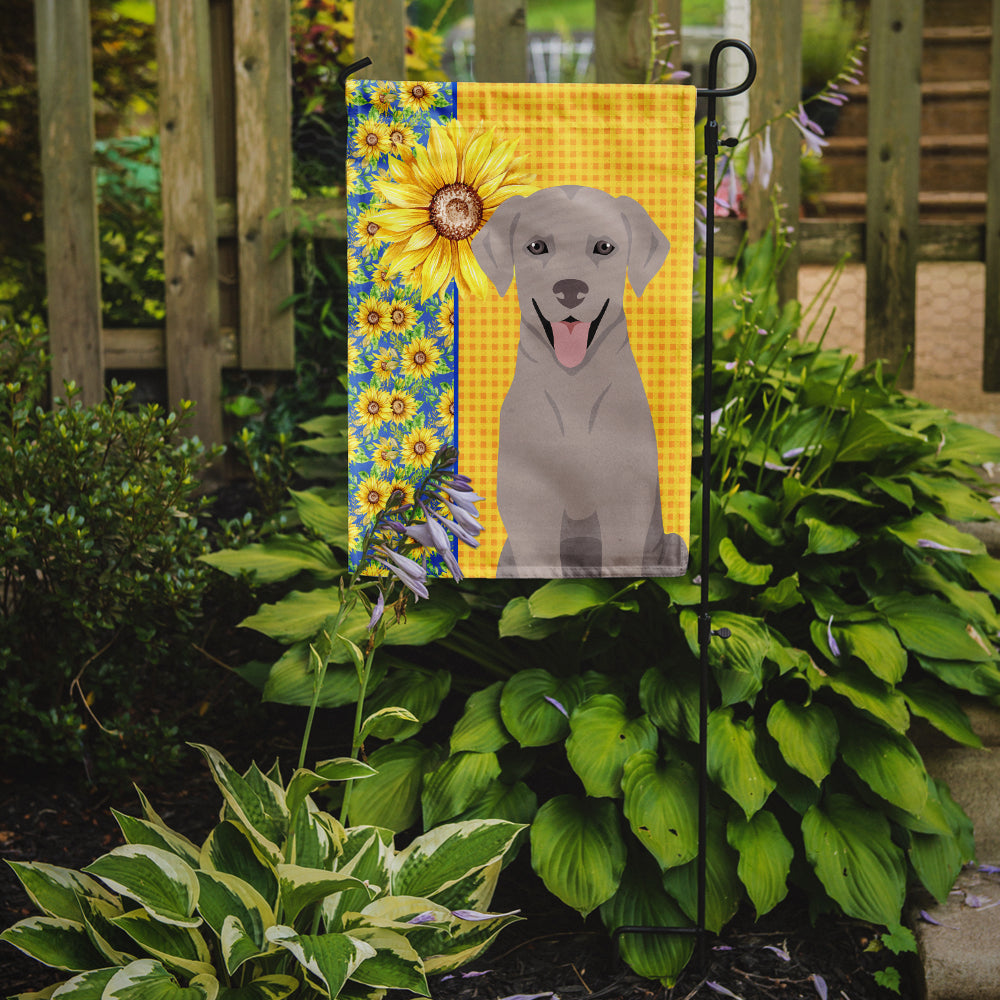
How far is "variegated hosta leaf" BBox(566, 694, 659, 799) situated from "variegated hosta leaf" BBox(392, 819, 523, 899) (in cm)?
19

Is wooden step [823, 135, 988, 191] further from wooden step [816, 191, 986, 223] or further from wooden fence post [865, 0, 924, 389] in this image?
wooden fence post [865, 0, 924, 389]

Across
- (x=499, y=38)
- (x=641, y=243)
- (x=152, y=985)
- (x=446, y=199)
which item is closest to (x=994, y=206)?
(x=499, y=38)

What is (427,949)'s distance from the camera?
65.1 inches

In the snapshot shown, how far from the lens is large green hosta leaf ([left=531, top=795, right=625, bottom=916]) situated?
1.80 metres

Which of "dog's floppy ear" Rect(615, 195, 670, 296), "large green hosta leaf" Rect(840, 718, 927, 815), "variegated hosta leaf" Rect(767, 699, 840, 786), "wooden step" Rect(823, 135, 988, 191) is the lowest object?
"large green hosta leaf" Rect(840, 718, 927, 815)

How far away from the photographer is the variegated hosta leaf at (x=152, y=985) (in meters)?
1.38

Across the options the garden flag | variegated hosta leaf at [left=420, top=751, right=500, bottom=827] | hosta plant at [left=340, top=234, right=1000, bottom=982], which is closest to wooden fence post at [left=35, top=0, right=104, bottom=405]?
hosta plant at [left=340, top=234, right=1000, bottom=982]

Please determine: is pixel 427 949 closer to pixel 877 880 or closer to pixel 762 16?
pixel 877 880

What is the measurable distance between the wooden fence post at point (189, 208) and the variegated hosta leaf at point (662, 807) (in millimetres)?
2020

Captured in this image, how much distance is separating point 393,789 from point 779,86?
247cm

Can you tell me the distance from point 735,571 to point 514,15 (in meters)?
1.96

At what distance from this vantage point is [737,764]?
1889 millimetres

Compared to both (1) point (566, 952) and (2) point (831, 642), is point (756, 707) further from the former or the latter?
(1) point (566, 952)

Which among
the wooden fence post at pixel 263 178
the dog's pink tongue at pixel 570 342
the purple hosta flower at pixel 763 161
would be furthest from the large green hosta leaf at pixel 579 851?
the wooden fence post at pixel 263 178
